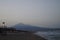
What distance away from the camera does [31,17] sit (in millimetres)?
1821

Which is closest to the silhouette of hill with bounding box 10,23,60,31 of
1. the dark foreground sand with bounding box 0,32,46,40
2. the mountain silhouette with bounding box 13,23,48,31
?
the mountain silhouette with bounding box 13,23,48,31

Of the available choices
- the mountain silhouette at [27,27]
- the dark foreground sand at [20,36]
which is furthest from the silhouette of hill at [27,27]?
the dark foreground sand at [20,36]

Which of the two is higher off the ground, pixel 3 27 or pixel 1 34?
pixel 3 27

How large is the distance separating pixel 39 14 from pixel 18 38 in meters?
0.61

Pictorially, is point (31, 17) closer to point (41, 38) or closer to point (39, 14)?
point (39, 14)

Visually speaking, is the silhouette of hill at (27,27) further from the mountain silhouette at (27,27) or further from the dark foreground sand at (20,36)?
the dark foreground sand at (20,36)

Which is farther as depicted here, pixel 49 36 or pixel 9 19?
pixel 49 36

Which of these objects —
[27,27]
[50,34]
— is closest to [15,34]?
[27,27]

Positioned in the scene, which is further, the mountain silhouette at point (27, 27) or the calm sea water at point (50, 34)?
the calm sea water at point (50, 34)

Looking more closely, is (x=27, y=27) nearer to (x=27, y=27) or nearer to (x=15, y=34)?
(x=27, y=27)

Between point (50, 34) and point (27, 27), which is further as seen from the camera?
point (50, 34)

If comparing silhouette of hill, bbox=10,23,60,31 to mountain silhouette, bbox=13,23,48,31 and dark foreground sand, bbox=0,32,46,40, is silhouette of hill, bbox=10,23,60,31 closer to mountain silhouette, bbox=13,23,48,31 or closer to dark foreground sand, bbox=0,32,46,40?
mountain silhouette, bbox=13,23,48,31

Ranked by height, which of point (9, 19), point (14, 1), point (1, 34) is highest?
point (14, 1)

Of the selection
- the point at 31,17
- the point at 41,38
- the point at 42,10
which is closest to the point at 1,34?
the point at 31,17
